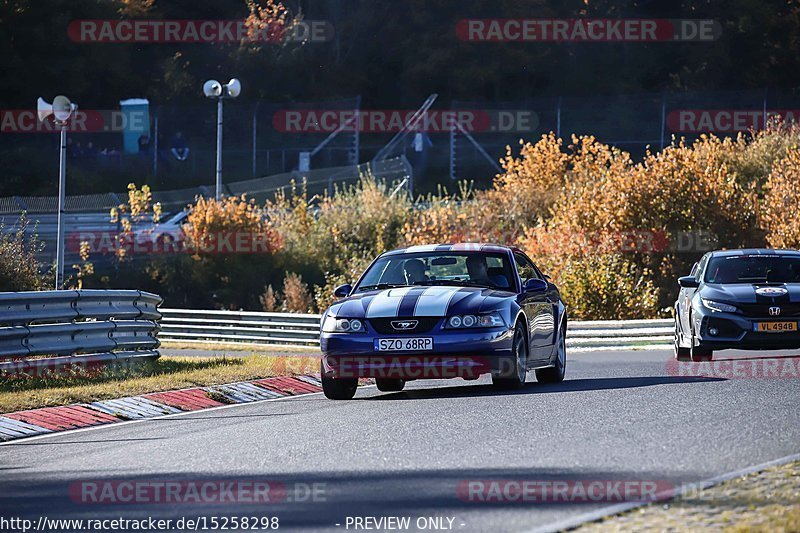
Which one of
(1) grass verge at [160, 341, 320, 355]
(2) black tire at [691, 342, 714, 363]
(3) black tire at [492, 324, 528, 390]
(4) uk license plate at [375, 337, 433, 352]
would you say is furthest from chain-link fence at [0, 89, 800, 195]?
(4) uk license plate at [375, 337, 433, 352]

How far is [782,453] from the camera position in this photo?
32.4ft

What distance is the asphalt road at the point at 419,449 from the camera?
820cm

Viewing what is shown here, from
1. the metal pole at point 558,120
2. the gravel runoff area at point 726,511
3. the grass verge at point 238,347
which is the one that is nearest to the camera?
the gravel runoff area at point 726,511

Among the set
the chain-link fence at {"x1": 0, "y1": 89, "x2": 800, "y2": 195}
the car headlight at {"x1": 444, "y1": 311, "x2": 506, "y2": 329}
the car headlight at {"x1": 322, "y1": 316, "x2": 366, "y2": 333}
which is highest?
the chain-link fence at {"x1": 0, "y1": 89, "x2": 800, "y2": 195}

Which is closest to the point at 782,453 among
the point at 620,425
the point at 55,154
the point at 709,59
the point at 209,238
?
the point at 620,425

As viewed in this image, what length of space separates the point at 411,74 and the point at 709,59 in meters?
14.3

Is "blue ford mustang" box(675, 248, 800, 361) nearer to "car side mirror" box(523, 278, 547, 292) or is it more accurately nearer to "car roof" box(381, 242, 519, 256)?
"car side mirror" box(523, 278, 547, 292)

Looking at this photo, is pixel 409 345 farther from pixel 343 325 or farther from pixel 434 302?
pixel 343 325

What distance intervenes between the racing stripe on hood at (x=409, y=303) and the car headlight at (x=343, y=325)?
0.43 metres

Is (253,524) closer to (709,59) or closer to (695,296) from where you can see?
(695,296)

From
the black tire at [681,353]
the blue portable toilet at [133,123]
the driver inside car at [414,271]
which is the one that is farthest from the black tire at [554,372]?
the blue portable toilet at [133,123]

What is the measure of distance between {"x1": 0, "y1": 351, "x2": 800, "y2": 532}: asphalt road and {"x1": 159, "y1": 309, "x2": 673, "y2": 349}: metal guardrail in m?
12.6

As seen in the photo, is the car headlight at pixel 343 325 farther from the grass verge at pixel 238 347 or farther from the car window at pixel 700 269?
the grass verge at pixel 238 347

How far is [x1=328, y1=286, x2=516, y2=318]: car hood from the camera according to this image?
1464 cm
